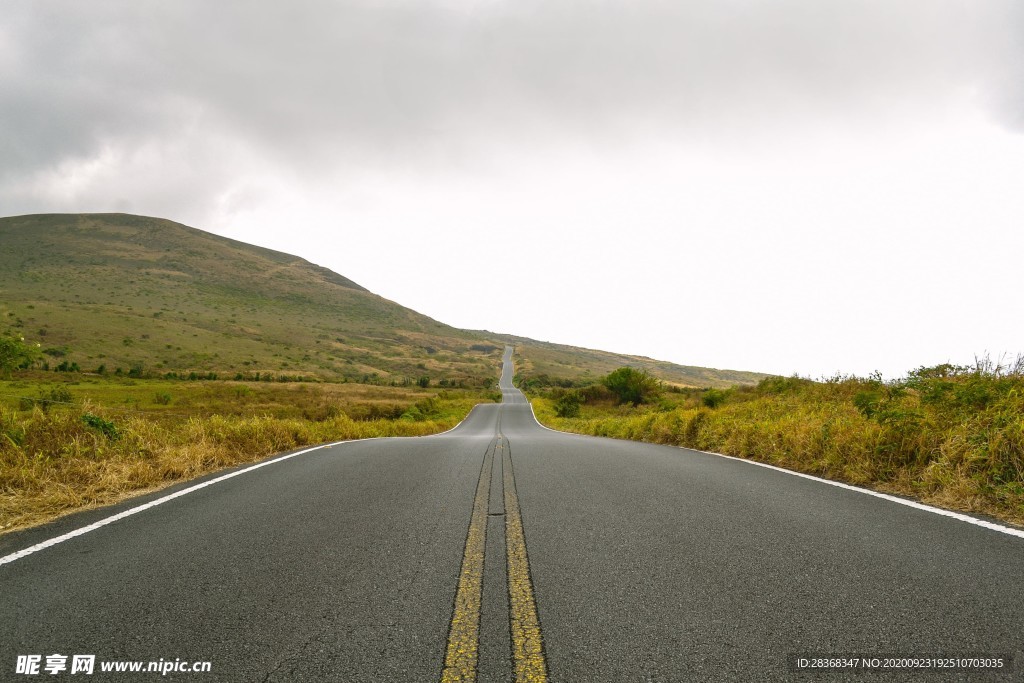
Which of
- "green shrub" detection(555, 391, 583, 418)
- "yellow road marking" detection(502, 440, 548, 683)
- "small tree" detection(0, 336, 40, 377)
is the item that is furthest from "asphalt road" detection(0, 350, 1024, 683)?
"green shrub" detection(555, 391, 583, 418)

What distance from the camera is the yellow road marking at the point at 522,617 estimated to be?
2.38m

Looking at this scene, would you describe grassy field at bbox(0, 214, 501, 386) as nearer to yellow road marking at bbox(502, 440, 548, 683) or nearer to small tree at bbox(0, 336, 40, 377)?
small tree at bbox(0, 336, 40, 377)

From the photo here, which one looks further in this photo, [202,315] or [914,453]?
[202,315]

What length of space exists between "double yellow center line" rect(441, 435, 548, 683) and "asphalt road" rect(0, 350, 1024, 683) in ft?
0.05

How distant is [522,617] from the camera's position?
2926 millimetres

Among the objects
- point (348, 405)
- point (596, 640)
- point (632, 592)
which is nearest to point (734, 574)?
point (632, 592)

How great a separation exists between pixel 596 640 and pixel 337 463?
7196mm

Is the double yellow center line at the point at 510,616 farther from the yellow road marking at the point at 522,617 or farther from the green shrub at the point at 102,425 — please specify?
the green shrub at the point at 102,425

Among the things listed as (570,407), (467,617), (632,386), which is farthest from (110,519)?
(632,386)

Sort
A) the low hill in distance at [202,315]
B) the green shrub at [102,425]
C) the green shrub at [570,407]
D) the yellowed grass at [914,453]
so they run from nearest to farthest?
the yellowed grass at [914,453], the green shrub at [102,425], the green shrub at [570,407], the low hill in distance at [202,315]

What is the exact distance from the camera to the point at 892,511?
17.6ft

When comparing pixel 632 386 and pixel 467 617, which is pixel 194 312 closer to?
pixel 632 386

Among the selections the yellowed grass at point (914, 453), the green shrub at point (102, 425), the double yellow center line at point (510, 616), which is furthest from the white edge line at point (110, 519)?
the yellowed grass at point (914, 453)

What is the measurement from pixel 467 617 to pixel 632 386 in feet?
184
